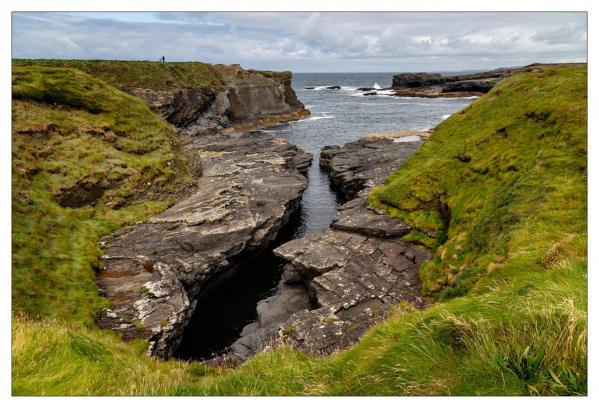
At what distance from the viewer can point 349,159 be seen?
5988 centimetres

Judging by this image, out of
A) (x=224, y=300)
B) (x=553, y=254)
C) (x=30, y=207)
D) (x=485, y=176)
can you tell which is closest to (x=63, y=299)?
(x=30, y=207)

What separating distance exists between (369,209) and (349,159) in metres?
28.8

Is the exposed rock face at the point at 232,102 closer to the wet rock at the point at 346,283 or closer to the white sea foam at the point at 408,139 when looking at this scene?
the white sea foam at the point at 408,139

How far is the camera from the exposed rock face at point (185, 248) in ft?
71.6

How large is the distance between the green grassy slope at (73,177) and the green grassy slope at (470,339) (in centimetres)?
533

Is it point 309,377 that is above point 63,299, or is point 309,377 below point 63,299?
above

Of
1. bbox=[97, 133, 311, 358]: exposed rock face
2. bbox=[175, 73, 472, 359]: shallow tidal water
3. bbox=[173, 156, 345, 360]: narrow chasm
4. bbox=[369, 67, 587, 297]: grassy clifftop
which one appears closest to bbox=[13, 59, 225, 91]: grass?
bbox=[175, 73, 472, 359]: shallow tidal water

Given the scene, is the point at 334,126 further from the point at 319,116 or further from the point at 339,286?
the point at 339,286

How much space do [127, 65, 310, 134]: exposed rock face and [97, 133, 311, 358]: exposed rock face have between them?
154 ft

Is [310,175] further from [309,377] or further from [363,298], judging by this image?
[309,377]

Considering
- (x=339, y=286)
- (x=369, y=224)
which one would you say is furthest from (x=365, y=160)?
(x=339, y=286)

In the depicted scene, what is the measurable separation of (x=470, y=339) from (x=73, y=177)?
3302 centimetres

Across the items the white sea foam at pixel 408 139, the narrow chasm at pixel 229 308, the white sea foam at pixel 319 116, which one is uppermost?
the white sea foam at pixel 319 116

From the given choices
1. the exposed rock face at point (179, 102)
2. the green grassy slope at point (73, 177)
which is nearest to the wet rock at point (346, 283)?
the green grassy slope at point (73, 177)
